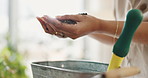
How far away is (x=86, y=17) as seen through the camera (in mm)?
458

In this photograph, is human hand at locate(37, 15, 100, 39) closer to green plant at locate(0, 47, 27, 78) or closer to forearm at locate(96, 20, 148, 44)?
forearm at locate(96, 20, 148, 44)

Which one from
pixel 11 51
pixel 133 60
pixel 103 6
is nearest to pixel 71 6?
pixel 103 6

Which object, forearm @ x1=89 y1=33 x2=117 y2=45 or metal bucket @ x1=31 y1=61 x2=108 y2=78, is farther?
forearm @ x1=89 y1=33 x2=117 y2=45

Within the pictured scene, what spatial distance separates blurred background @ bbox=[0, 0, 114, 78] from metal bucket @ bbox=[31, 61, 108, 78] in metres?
0.97

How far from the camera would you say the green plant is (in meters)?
1.39

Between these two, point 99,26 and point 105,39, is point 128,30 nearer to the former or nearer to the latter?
point 99,26

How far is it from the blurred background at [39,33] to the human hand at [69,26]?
1.04 metres

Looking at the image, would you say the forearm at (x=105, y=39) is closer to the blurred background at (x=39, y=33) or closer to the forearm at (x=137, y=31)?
the forearm at (x=137, y=31)

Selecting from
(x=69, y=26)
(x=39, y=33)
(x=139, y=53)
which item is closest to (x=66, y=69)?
(x=69, y=26)

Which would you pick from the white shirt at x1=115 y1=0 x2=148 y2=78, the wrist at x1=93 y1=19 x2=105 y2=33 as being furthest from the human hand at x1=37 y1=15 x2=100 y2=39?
the white shirt at x1=115 y1=0 x2=148 y2=78

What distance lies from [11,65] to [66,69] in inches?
44.9

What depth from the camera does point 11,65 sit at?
1466 millimetres

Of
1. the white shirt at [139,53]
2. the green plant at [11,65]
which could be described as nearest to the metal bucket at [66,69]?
the white shirt at [139,53]

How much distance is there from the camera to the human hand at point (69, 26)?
43cm
